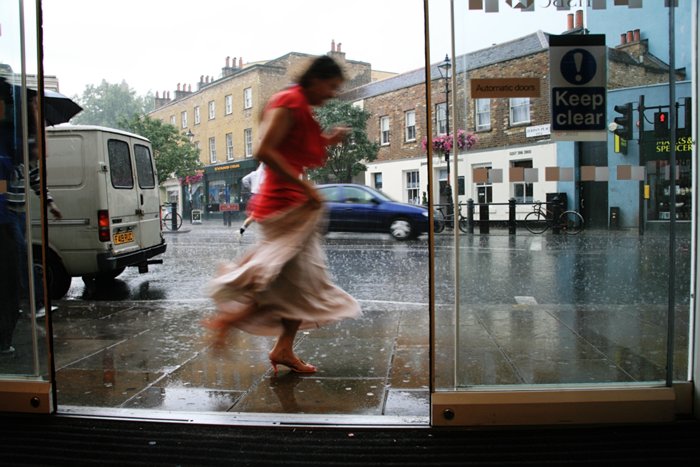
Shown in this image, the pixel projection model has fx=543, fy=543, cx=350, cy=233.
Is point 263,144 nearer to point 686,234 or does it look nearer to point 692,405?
point 686,234

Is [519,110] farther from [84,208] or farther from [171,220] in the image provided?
[171,220]

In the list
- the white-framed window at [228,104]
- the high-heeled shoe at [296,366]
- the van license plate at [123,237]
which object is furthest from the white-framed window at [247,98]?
the high-heeled shoe at [296,366]

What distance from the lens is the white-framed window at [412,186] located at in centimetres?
2435

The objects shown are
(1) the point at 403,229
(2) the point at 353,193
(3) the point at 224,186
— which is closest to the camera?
(1) the point at 403,229

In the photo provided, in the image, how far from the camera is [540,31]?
248 cm

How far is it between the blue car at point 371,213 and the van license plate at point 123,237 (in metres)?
6.59

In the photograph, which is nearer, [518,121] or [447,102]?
[518,121]

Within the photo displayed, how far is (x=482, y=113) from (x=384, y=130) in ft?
78.0

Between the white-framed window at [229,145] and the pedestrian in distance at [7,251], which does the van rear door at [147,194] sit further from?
the white-framed window at [229,145]

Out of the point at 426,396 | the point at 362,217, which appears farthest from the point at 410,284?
the point at 362,217

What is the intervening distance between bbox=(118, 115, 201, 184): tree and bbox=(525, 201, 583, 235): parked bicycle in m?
23.8

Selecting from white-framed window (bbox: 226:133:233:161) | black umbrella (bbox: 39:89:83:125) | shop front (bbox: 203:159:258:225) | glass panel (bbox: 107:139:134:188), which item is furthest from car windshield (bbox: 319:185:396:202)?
white-framed window (bbox: 226:133:233:161)

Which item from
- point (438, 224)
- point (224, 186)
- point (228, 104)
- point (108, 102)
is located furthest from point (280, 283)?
point (108, 102)

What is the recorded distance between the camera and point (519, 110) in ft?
8.07
